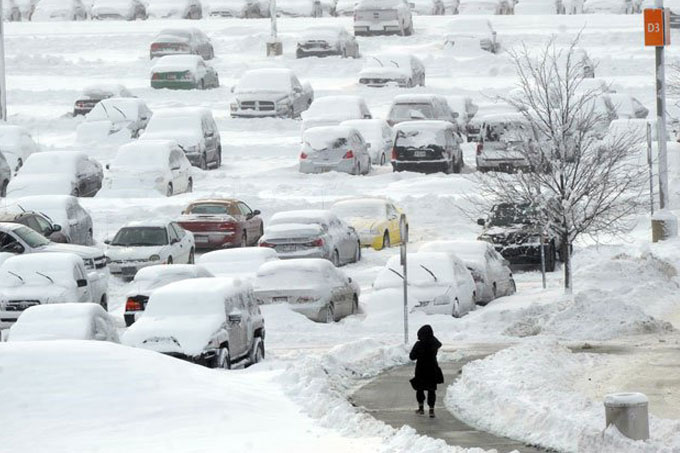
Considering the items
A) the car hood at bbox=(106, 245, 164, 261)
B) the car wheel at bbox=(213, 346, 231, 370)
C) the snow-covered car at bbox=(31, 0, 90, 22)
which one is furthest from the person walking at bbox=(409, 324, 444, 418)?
the snow-covered car at bbox=(31, 0, 90, 22)

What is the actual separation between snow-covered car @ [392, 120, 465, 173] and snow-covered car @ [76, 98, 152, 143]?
27.4 feet

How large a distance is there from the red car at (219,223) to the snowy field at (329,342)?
2.18 metres

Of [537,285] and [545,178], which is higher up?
[545,178]

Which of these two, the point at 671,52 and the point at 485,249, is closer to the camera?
the point at 485,249

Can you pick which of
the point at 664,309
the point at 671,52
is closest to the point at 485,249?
the point at 664,309

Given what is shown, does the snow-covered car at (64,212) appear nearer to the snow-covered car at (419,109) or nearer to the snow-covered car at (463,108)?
the snow-covered car at (419,109)

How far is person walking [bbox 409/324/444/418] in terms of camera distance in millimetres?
21156

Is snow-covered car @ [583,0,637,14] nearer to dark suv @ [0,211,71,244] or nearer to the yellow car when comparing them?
the yellow car

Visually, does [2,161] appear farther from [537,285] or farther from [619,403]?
[619,403]

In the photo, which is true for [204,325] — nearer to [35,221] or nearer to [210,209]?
[35,221]

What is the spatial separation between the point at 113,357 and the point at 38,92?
39.2 metres

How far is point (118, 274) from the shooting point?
1395 inches

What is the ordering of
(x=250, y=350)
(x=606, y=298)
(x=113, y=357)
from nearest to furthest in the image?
(x=113, y=357) < (x=250, y=350) < (x=606, y=298)

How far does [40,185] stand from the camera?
137 ft
